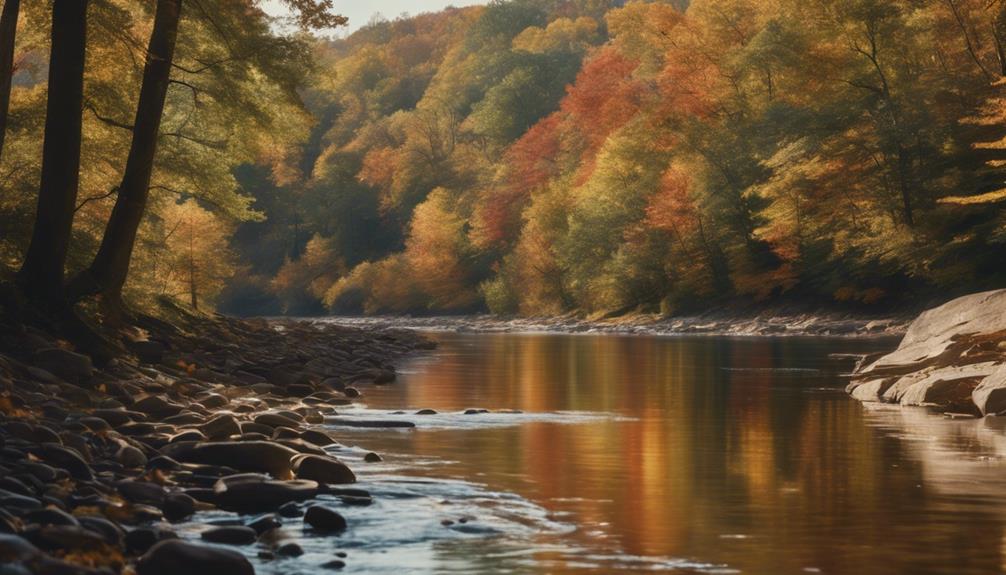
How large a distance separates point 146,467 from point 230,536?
2281 millimetres

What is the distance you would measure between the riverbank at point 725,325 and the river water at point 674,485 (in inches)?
1049

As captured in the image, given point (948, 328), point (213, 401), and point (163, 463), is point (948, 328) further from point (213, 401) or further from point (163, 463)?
point (163, 463)

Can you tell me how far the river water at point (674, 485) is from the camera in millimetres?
7070

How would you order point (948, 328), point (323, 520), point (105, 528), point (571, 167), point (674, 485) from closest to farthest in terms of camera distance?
point (105, 528) → point (323, 520) → point (674, 485) → point (948, 328) → point (571, 167)

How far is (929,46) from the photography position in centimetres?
4619

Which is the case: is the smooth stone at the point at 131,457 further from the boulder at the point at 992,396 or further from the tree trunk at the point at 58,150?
the boulder at the point at 992,396

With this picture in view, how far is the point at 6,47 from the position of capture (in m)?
16.5

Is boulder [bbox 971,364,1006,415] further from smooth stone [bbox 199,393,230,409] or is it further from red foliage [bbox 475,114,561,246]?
red foliage [bbox 475,114,561,246]

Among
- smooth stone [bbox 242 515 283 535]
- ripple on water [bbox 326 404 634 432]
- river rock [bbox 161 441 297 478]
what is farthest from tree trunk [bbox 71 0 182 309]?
smooth stone [bbox 242 515 283 535]

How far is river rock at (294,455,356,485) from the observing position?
30.1 ft

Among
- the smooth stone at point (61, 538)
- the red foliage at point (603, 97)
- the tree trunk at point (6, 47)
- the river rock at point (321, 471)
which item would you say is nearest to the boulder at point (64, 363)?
the tree trunk at point (6, 47)

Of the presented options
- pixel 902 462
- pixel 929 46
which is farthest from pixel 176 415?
pixel 929 46

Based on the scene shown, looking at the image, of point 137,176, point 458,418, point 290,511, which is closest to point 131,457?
point 290,511

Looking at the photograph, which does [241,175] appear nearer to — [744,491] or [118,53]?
[118,53]
